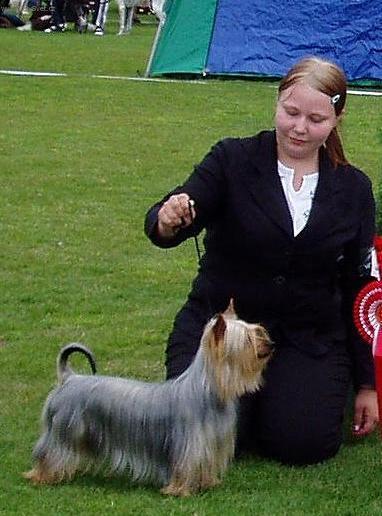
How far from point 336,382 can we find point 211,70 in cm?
1360

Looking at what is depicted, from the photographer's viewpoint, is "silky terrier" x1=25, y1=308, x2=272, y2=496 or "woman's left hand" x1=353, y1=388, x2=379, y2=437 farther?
"woman's left hand" x1=353, y1=388, x2=379, y2=437

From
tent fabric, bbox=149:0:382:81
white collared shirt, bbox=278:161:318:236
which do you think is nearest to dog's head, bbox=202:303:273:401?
white collared shirt, bbox=278:161:318:236

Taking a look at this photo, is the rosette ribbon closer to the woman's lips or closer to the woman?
the woman

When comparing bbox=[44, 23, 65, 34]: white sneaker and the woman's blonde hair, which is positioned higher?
the woman's blonde hair

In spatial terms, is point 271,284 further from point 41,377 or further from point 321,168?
point 41,377

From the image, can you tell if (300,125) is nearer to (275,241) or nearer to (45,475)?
(275,241)

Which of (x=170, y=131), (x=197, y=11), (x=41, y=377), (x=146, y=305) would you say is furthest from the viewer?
(x=197, y=11)

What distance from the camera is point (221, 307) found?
489 cm

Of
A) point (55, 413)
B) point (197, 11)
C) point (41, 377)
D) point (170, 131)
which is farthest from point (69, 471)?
point (197, 11)

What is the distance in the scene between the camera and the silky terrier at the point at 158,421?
411 cm

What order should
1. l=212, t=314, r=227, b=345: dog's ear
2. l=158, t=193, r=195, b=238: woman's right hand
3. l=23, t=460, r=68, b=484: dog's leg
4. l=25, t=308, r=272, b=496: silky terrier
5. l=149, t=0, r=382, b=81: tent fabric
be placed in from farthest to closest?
l=149, t=0, r=382, b=81: tent fabric
l=23, t=460, r=68, b=484: dog's leg
l=158, t=193, r=195, b=238: woman's right hand
l=25, t=308, r=272, b=496: silky terrier
l=212, t=314, r=227, b=345: dog's ear

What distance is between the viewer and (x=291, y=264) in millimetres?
4738

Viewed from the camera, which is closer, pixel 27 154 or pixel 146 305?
pixel 146 305

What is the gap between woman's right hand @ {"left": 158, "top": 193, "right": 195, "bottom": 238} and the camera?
428 cm
